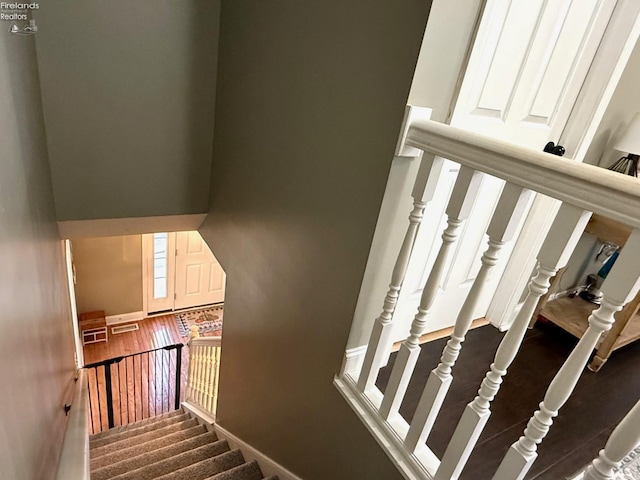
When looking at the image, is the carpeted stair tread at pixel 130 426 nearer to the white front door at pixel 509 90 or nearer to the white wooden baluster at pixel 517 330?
the white front door at pixel 509 90

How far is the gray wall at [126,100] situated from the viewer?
2.25 m

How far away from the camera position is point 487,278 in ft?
3.29

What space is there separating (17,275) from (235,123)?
1.51m

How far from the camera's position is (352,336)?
1419 mm

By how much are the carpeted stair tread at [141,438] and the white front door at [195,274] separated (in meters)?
2.46

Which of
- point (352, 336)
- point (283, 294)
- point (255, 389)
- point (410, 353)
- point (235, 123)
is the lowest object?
point (255, 389)

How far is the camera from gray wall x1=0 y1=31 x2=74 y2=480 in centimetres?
104

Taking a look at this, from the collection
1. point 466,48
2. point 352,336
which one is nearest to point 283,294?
point 352,336

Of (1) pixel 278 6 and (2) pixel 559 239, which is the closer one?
(2) pixel 559 239

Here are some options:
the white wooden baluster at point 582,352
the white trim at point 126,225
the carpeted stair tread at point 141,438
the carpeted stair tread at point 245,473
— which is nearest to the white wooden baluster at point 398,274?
the white wooden baluster at point 582,352

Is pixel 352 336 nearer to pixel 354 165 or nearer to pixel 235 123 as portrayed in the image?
pixel 354 165

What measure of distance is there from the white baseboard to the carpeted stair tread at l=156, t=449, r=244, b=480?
3711 millimetres

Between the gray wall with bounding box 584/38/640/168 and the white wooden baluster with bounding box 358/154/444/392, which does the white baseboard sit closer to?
the white wooden baluster with bounding box 358/154/444/392

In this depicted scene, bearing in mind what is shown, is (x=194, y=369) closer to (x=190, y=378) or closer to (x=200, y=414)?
(x=190, y=378)
